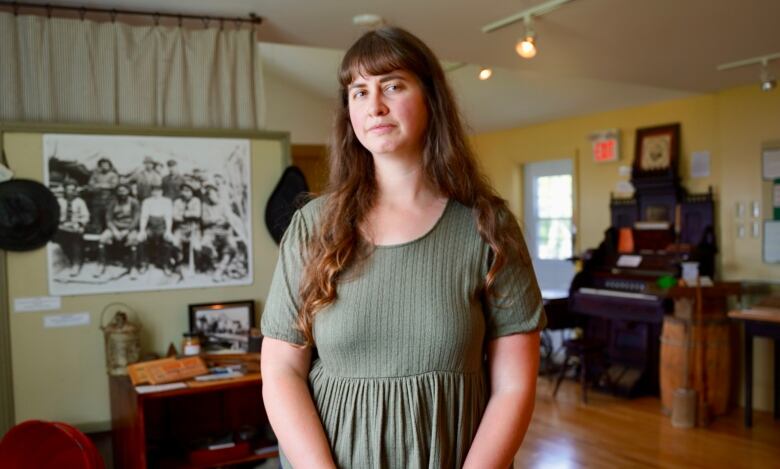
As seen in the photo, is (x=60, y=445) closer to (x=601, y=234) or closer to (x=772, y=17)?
(x=772, y=17)

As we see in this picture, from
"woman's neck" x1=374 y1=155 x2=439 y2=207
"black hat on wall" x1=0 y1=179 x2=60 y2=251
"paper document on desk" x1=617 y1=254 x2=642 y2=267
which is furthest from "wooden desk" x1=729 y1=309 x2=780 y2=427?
"black hat on wall" x1=0 y1=179 x2=60 y2=251

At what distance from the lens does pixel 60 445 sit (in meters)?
1.51

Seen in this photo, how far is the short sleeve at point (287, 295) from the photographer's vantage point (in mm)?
1229

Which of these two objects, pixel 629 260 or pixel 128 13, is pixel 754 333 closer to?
pixel 629 260

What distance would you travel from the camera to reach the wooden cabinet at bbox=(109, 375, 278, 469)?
258 centimetres

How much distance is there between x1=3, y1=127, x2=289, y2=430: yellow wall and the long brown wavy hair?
198 centimetres

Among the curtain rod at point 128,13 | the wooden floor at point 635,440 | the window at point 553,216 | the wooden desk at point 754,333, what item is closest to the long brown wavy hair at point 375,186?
the curtain rod at point 128,13

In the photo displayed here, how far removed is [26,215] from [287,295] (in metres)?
2.00

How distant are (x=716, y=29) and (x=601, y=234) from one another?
2957mm

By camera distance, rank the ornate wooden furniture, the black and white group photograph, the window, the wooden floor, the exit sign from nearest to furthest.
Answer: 1. the black and white group photograph
2. the wooden floor
3. the ornate wooden furniture
4. the exit sign
5. the window

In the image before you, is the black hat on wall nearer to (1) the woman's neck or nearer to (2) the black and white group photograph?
(2) the black and white group photograph

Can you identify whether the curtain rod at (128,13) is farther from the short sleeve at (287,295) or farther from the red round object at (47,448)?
the short sleeve at (287,295)

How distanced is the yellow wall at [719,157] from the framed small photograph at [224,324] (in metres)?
1.75

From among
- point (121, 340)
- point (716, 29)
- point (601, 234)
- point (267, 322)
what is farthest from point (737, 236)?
point (267, 322)
